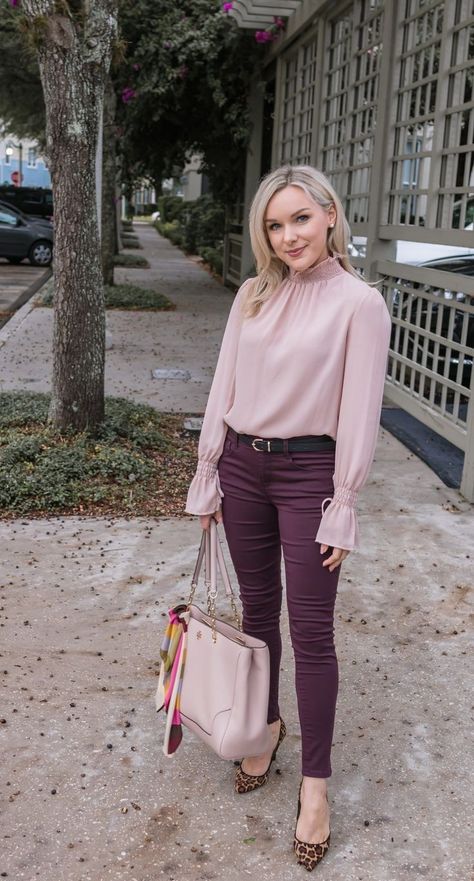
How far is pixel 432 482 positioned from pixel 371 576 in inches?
64.2

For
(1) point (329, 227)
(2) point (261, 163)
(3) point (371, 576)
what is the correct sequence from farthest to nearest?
(2) point (261, 163) < (3) point (371, 576) < (1) point (329, 227)

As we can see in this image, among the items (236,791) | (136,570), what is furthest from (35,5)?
(236,791)

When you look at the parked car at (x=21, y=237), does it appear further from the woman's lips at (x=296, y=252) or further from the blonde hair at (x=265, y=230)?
the woman's lips at (x=296, y=252)

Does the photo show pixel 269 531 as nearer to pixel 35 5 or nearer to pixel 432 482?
pixel 432 482

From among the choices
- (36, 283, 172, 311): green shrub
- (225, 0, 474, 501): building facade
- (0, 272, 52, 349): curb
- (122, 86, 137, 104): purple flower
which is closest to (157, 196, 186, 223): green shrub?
(0, 272, 52, 349): curb

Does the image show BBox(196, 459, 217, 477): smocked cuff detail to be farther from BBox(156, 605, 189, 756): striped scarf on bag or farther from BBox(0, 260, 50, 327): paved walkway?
BBox(0, 260, 50, 327): paved walkway

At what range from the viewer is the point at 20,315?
12.8 metres

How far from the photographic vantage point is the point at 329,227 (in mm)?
2477

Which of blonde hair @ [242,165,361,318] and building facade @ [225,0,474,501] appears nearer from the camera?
blonde hair @ [242,165,361,318]

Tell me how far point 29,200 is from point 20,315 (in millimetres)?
17922

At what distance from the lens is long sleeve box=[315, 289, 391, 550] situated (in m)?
2.35

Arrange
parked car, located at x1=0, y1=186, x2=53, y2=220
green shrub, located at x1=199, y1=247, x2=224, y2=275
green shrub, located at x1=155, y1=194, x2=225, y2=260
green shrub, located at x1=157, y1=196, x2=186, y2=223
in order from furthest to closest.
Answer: green shrub, located at x1=157, y1=196, x2=186, y2=223 < parked car, located at x1=0, y1=186, x2=53, y2=220 < green shrub, located at x1=155, y1=194, x2=225, y2=260 < green shrub, located at x1=199, y1=247, x2=224, y2=275

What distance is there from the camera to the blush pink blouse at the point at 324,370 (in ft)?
7.75


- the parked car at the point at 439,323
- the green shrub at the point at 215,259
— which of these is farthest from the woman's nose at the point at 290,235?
the green shrub at the point at 215,259
